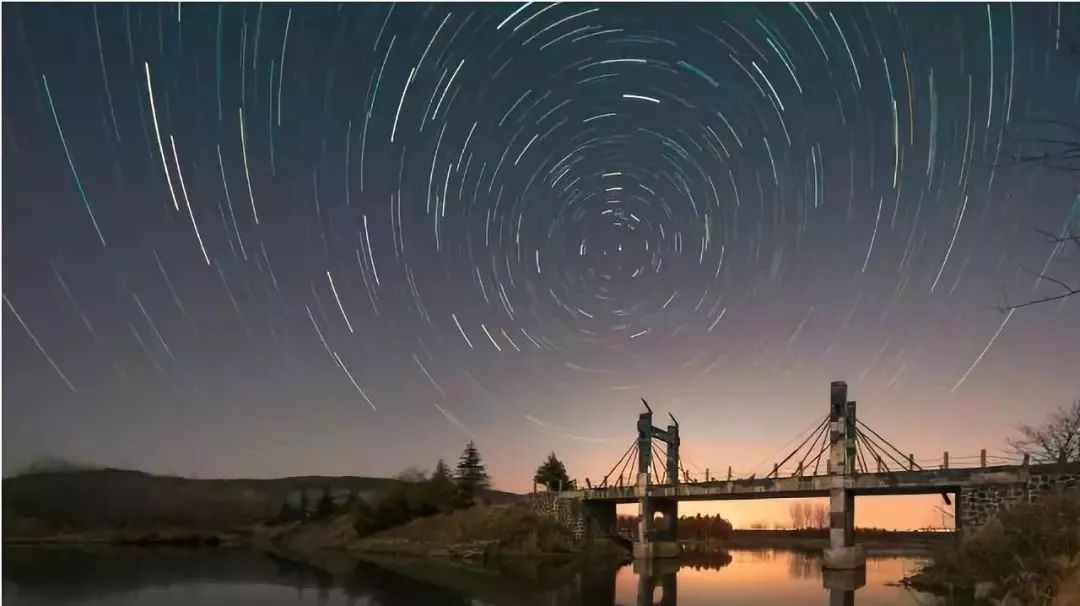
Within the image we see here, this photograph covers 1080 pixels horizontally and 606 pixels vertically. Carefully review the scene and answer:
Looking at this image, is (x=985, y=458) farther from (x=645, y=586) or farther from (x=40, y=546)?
(x=40, y=546)

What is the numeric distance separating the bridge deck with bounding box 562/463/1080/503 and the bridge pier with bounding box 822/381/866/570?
1.64 feet

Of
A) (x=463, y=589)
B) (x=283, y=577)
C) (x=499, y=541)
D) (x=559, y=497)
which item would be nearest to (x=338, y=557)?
(x=499, y=541)

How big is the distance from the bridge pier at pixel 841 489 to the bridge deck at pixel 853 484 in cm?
50

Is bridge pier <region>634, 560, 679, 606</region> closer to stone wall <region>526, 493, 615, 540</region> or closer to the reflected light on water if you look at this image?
the reflected light on water

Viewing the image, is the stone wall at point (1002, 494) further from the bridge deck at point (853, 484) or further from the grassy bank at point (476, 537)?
the grassy bank at point (476, 537)

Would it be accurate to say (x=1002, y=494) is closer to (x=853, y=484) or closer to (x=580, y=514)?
(x=853, y=484)

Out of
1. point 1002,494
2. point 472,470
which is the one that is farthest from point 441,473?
point 1002,494

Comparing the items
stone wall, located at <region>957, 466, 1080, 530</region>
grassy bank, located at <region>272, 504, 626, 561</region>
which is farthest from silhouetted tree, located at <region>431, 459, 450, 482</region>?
stone wall, located at <region>957, 466, 1080, 530</region>

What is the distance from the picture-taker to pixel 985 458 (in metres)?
39.4

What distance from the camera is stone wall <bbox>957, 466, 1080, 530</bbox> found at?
105 ft

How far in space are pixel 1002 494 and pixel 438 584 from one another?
2495 cm

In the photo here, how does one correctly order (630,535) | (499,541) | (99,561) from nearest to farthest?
(99,561), (499,541), (630,535)

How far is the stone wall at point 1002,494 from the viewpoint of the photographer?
32031mm

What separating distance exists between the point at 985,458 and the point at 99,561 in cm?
5593
